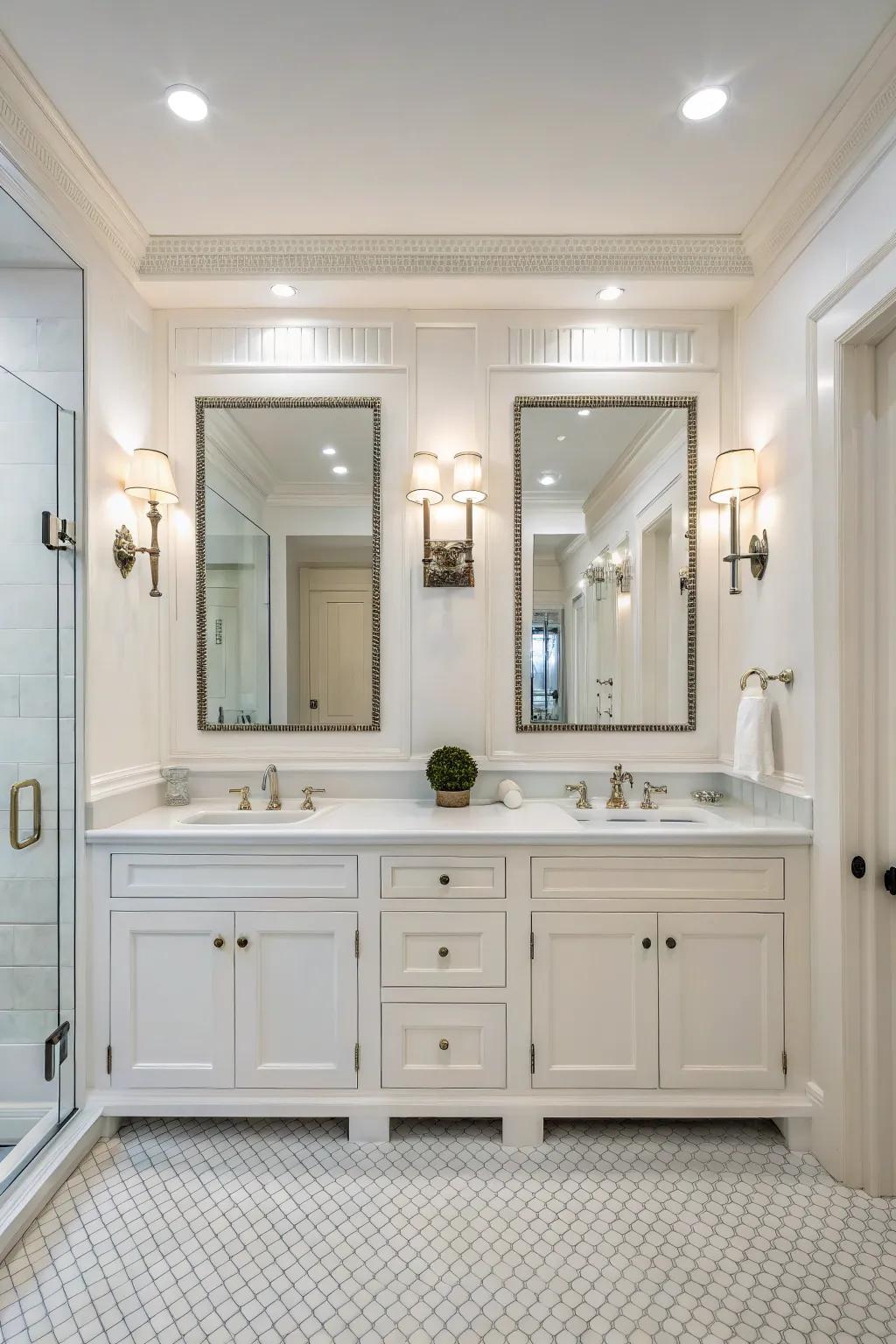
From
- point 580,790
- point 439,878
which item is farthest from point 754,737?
point 439,878

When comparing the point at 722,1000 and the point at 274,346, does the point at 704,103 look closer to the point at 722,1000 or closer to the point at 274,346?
the point at 274,346

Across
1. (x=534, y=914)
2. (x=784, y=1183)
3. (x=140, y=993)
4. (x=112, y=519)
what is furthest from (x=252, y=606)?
(x=784, y=1183)

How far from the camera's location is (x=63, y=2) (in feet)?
4.98

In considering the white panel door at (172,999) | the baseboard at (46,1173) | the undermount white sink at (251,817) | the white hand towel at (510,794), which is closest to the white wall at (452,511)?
the white hand towel at (510,794)

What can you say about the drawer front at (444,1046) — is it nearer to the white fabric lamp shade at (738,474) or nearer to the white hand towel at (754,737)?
the white hand towel at (754,737)

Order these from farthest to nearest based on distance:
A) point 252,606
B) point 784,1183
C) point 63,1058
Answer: point 252,606
point 63,1058
point 784,1183

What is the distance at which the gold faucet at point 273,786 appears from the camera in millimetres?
2494

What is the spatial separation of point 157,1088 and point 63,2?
2.82m

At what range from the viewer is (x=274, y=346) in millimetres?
2580

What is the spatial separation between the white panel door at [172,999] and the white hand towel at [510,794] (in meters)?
1.00

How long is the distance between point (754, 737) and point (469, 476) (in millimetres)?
1334

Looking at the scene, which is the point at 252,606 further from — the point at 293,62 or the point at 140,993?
the point at 293,62

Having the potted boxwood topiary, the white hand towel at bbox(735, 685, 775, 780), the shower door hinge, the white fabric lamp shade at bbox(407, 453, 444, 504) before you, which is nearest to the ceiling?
the white fabric lamp shade at bbox(407, 453, 444, 504)

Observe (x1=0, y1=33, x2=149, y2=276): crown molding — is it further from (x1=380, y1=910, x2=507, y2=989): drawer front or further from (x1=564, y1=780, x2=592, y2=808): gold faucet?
(x1=564, y1=780, x2=592, y2=808): gold faucet
